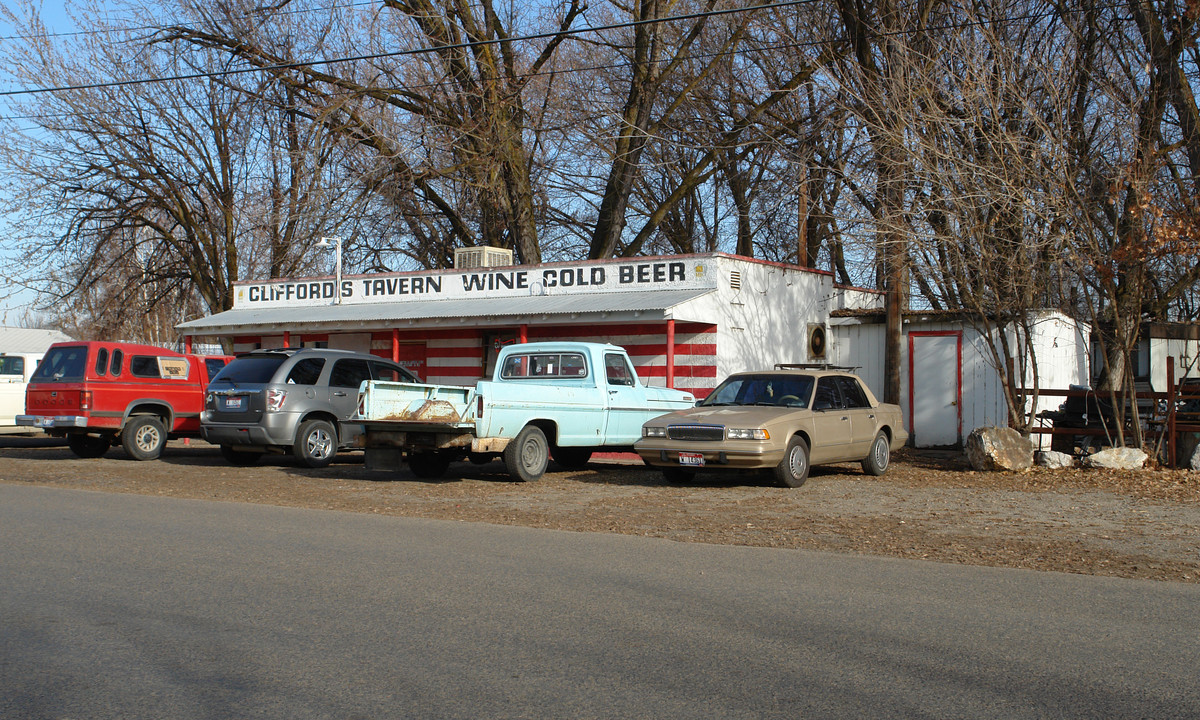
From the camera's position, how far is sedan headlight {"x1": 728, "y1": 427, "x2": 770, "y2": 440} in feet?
42.6

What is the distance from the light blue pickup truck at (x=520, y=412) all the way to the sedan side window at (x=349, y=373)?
228 cm

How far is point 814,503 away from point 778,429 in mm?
1259

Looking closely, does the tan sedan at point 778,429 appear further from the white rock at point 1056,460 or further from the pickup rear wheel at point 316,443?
the pickup rear wheel at point 316,443

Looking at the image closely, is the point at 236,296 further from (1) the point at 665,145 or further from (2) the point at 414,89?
(1) the point at 665,145

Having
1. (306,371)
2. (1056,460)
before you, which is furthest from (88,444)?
(1056,460)

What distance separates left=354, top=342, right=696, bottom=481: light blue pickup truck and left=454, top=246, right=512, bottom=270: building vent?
375 inches

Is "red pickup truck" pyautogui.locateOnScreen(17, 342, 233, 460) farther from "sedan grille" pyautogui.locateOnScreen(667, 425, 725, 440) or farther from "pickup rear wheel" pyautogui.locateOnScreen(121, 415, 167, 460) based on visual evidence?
"sedan grille" pyautogui.locateOnScreen(667, 425, 725, 440)

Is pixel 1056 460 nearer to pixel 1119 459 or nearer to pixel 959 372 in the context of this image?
pixel 1119 459

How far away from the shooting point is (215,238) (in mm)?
33562

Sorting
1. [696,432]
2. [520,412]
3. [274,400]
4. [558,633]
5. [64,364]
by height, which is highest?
[64,364]

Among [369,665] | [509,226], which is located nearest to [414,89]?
[509,226]

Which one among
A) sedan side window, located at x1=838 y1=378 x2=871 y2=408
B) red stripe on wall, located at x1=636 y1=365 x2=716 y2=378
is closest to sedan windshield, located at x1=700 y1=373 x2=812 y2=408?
sedan side window, located at x1=838 y1=378 x2=871 y2=408

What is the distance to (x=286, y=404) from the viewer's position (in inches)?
637

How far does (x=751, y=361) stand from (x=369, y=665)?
1696 cm
